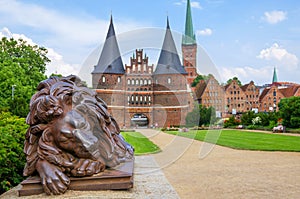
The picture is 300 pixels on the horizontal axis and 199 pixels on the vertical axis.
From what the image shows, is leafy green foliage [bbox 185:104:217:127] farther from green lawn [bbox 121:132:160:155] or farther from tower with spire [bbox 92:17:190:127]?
green lawn [bbox 121:132:160:155]

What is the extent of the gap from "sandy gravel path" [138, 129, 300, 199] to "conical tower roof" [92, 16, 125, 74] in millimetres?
15616

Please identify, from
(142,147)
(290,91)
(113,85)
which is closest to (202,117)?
(113,85)

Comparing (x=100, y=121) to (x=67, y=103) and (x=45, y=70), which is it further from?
(x=45, y=70)

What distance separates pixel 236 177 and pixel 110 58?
2642 centimetres

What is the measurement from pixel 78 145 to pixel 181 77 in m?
40.2

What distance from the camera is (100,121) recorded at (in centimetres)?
430

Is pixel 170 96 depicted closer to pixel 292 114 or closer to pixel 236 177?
pixel 292 114

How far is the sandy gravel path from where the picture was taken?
5922 mm

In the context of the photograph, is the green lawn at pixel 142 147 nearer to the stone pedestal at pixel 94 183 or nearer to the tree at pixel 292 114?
the stone pedestal at pixel 94 183

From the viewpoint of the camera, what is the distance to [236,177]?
7414 mm

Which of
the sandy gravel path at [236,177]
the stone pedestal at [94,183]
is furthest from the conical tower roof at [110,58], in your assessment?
the stone pedestal at [94,183]

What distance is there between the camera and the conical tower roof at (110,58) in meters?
28.7

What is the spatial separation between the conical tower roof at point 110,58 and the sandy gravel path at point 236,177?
51.2 ft

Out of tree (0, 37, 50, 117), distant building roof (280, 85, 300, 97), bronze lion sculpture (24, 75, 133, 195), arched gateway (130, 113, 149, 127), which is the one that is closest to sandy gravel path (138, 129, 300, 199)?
bronze lion sculpture (24, 75, 133, 195)
